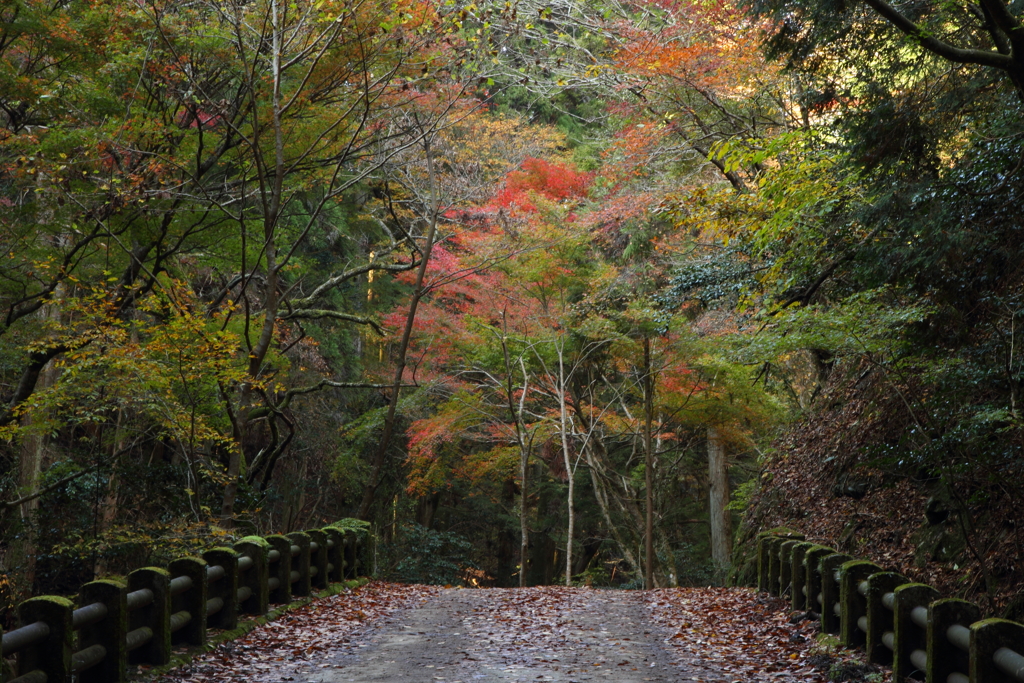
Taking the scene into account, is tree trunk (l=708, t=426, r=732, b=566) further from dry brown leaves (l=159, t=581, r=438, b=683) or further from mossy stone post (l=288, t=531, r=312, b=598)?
mossy stone post (l=288, t=531, r=312, b=598)

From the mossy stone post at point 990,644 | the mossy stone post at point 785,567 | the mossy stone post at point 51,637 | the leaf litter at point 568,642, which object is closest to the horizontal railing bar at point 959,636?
the mossy stone post at point 990,644

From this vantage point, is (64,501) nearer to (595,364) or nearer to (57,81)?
(57,81)

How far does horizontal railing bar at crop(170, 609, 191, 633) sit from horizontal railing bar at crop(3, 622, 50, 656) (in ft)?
6.09

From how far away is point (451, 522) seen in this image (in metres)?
27.6

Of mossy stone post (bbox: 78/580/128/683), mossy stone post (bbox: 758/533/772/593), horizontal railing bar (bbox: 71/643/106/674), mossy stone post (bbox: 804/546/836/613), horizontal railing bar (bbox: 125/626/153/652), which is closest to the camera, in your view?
horizontal railing bar (bbox: 71/643/106/674)

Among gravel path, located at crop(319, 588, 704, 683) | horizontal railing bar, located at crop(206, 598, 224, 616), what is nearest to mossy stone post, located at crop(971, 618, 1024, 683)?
gravel path, located at crop(319, 588, 704, 683)

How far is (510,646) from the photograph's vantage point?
7672mm

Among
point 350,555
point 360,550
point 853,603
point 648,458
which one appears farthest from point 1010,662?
point 648,458

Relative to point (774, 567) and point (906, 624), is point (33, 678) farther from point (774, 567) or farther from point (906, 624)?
point (774, 567)

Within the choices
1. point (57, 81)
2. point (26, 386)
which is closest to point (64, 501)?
point (26, 386)

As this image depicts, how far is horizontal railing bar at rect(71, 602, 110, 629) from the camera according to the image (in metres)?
5.09

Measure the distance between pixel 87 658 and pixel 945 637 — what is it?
5362 millimetres

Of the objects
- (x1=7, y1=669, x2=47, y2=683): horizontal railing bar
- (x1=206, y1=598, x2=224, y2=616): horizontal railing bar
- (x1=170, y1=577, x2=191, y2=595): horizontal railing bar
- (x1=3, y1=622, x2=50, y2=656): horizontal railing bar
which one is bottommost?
(x1=206, y1=598, x2=224, y2=616): horizontal railing bar

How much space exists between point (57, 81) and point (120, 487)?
627 cm
